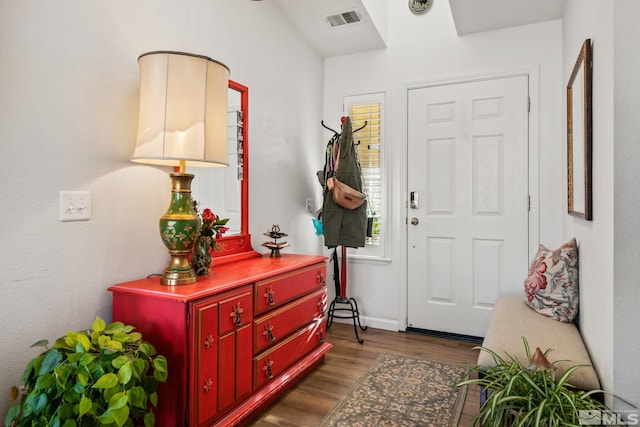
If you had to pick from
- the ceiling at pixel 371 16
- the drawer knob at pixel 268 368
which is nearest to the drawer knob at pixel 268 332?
the drawer knob at pixel 268 368

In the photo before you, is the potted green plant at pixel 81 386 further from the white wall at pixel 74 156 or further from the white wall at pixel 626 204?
the white wall at pixel 626 204

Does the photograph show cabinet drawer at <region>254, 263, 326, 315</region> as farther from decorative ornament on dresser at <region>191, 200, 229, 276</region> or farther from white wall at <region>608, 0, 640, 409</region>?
white wall at <region>608, 0, 640, 409</region>

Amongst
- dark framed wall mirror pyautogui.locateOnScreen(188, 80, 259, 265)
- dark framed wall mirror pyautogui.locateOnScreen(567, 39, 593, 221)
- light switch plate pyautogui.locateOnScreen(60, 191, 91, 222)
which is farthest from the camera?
dark framed wall mirror pyautogui.locateOnScreen(188, 80, 259, 265)

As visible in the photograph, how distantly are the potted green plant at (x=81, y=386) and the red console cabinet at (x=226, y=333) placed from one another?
0.26 m

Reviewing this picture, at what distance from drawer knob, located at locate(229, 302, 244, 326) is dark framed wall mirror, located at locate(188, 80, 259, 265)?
0.50 meters

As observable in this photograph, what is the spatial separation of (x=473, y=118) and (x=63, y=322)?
300cm

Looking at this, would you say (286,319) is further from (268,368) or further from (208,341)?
(208,341)

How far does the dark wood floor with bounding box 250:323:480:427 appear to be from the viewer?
2010 millimetres

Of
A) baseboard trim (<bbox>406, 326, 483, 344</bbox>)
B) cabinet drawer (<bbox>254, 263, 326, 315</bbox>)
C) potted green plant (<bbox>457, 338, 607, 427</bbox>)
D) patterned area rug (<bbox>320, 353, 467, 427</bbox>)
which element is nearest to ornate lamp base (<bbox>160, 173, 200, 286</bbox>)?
cabinet drawer (<bbox>254, 263, 326, 315</bbox>)

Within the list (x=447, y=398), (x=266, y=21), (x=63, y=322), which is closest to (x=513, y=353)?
(x=447, y=398)

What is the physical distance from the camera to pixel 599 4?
1.50m

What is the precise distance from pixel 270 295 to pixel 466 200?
6.23 ft

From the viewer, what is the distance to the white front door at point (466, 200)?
2.99 meters

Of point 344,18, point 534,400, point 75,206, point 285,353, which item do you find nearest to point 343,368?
point 285,353
